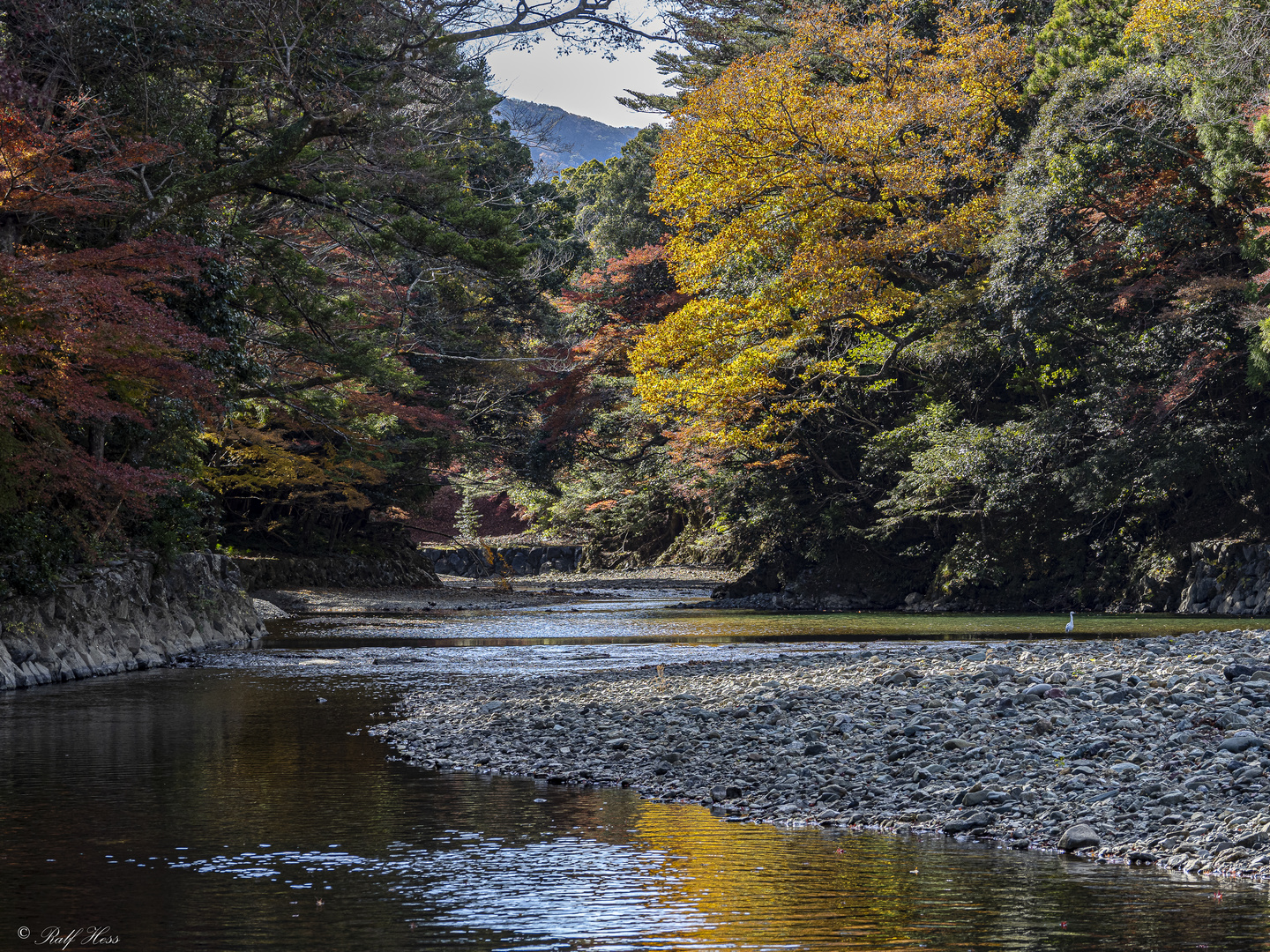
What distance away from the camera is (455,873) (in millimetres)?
6113

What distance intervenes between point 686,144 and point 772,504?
9.78 metres

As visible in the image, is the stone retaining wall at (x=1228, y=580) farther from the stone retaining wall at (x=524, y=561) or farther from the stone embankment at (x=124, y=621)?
the stone retaining wall at (x=524, y=561)

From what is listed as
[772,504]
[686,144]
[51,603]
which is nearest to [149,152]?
[51,603]

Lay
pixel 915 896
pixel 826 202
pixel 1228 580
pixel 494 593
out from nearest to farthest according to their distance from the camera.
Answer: pixel 915 896, pixel 1228 580, pixel 826 202, pixel 494 593

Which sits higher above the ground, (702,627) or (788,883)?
(788,883)

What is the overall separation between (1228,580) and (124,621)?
20594 millimetres

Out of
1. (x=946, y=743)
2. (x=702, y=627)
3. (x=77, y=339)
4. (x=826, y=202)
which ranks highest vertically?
(x=826, y=202)

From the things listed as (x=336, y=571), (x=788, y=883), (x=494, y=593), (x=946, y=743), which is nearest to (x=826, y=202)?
(x=494, y=593)

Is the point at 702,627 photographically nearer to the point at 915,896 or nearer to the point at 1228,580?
the point at 1228,580

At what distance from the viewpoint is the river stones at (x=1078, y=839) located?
6465mm

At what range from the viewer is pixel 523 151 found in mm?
41906

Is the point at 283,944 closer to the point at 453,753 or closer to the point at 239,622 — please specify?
the point at 453,753

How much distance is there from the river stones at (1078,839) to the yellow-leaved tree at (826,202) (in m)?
21.0

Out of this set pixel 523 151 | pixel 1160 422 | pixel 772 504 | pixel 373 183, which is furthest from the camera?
pixel 523 151
